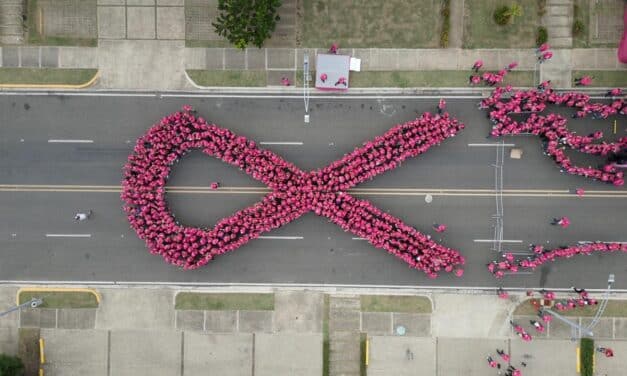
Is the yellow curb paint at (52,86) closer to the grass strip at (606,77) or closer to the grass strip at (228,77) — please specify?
the grass strip at (228,77)

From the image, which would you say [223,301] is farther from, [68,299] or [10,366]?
[10,366]

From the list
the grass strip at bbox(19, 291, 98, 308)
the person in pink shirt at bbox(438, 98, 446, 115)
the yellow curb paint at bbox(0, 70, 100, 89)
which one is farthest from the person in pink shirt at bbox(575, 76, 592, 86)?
the grass strip at bbox(19, 291, 98, 308)

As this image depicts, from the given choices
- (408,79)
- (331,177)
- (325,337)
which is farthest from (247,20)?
(325,337)

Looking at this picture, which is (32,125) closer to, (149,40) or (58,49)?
(58,49)

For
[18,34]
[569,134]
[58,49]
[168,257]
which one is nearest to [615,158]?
[569,134]

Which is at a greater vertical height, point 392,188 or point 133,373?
point 392,188

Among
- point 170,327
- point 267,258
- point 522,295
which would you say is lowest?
point 170,327
